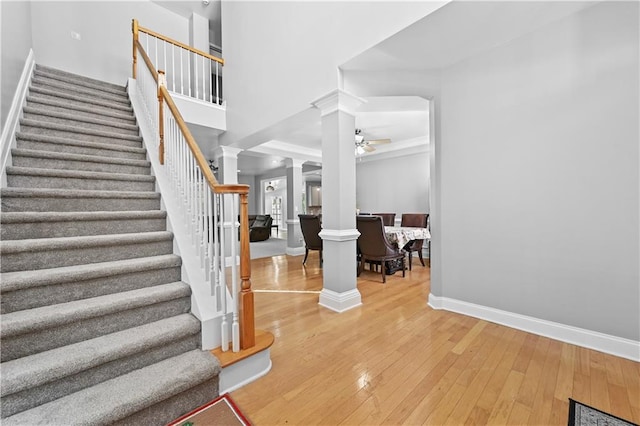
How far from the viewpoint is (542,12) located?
189 cm

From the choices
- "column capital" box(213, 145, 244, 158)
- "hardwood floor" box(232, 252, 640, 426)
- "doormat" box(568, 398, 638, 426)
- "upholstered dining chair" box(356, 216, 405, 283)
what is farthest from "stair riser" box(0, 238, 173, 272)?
"column capital" box(213, 145, 244, 158)

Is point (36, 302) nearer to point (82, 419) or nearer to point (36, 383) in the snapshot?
point (36, 383)

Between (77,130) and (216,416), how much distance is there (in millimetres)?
2897

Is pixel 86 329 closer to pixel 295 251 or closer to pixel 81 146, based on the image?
pixel 81 146

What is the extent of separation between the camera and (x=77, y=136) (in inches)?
104

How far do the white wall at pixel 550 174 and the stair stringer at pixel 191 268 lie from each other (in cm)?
222

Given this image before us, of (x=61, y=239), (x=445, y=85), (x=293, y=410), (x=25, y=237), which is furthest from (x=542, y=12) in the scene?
(x=25, y=237)

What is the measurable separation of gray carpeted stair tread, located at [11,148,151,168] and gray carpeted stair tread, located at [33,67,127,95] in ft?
6.50

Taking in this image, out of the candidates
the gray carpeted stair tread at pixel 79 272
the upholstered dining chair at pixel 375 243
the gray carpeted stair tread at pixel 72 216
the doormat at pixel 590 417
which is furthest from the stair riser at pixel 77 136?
the doormat at pixel 590 417

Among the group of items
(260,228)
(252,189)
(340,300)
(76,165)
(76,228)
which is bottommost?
(340,300)

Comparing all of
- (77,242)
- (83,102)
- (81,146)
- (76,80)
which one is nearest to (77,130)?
(81,146)

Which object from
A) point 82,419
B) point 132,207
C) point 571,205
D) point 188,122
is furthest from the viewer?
point 188,122

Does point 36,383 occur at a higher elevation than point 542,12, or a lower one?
lower

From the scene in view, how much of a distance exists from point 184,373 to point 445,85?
124 inches
